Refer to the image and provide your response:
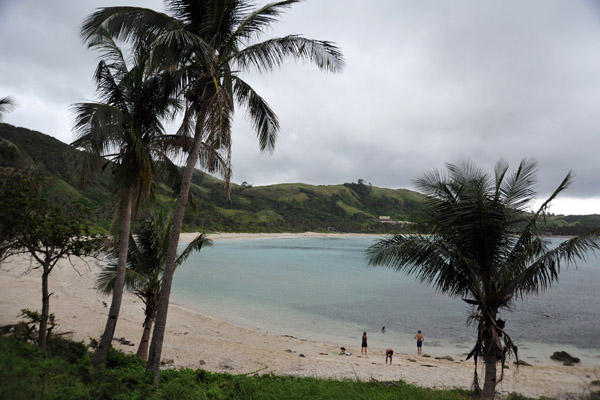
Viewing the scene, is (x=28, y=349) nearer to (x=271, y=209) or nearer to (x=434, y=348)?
(x=434, y=348)

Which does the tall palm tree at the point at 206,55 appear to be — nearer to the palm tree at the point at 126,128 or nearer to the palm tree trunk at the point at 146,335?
the palm tree at the point at 126,128

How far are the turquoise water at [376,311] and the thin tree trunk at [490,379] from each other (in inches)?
437

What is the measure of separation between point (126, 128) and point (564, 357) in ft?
68.5

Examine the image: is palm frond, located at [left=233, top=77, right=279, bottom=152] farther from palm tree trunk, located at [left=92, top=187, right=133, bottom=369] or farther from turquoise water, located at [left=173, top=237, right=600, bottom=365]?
turquoise water, located at [left=173, top=237, right=600, bottom=365]

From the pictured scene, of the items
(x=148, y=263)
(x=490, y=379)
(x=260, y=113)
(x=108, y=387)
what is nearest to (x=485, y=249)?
(x=490, y=379)

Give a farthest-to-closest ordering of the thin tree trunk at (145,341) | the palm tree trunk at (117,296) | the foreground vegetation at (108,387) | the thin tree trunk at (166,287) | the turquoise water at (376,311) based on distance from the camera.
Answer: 1. the turquoise water at (376,311)
2. the thin tree trunk at (145,341)
3. the palm tree trunk at (117,296)
4. the thin tree trunk at (166,287)
5. the foreground vegetation at (108,387)

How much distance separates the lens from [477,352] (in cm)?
599

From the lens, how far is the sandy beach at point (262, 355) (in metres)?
11.2

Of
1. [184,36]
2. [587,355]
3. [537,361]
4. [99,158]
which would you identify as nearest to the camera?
[184,36]

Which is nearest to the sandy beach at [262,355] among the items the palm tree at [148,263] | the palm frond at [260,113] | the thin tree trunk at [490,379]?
the palm tree at [148,263]

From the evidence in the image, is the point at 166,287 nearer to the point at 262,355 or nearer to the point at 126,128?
the point at 126,128

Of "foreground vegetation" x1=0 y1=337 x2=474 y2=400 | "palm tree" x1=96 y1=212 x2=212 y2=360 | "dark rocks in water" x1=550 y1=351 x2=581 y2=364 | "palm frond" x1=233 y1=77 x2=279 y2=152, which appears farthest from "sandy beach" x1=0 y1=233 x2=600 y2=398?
"palm frond" x1=233 y1=77 x2=279 y2=152

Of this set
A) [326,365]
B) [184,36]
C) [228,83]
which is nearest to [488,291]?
[228,83]

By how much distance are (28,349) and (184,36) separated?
6512mm
